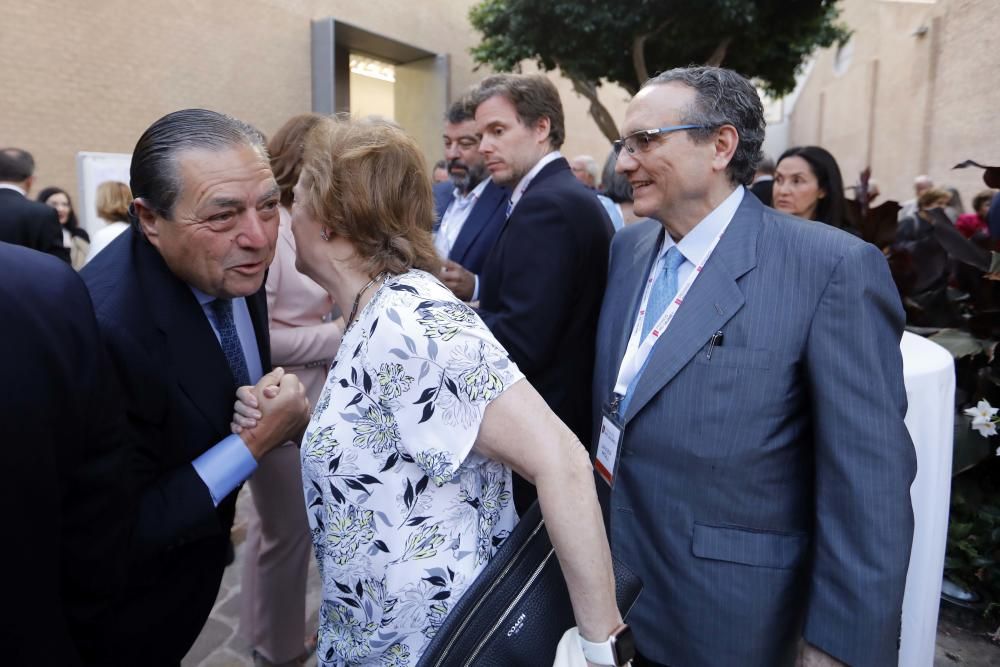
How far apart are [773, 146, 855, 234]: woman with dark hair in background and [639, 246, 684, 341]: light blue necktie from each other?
2388 mm

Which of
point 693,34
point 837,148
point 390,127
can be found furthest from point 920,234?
point 837,148

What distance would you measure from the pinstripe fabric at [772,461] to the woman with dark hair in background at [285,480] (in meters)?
1.45

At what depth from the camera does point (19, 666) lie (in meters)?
1.00

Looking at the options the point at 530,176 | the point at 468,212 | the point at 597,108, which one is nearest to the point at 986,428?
the point at 530,176

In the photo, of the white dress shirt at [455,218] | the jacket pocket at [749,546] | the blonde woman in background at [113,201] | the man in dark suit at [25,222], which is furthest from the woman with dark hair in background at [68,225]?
the jacket pocket at [749,546]

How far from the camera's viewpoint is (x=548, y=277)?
2447 mm

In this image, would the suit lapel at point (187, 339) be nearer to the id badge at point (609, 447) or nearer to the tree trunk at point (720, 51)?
the id badge at point (609, 447)

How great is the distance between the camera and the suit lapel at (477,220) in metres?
3.31

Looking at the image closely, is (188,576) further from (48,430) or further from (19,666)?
(48,430)

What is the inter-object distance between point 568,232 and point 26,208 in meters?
3.94

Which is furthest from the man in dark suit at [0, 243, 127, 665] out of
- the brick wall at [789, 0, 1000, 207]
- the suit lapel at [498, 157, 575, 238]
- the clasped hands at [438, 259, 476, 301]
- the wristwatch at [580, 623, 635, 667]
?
the brick wall at [789, 0, 1000, 207]

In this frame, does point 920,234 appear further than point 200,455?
Yes

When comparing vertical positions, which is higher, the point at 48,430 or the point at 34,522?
the point at 48,430

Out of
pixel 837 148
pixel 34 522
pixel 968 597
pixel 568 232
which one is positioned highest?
pixel 837 148
